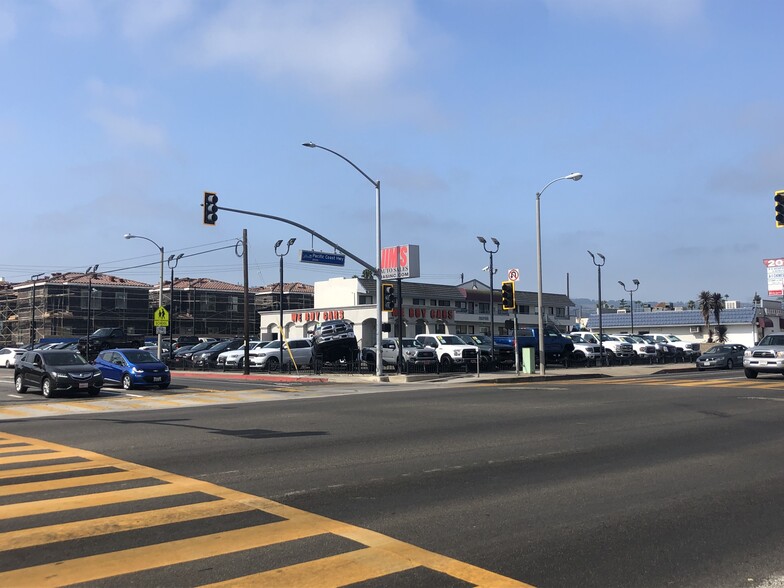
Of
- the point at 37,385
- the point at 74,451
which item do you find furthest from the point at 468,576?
the point at 37,385

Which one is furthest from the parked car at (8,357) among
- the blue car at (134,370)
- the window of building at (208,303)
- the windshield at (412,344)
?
the window of building at (208,303)

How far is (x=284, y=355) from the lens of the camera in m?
39.8

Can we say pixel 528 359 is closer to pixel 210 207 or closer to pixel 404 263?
pixel 404 263

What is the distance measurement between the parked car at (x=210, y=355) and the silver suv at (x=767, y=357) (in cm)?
2893

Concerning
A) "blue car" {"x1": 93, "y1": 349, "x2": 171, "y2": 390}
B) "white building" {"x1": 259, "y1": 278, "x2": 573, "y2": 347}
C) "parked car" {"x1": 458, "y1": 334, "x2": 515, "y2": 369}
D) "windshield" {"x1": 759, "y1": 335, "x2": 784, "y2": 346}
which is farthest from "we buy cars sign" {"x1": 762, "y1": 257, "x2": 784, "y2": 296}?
"white building" {"x1": 259, "y1": 278, "x2": 573, "y2": 347}

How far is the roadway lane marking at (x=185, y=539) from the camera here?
5.29m

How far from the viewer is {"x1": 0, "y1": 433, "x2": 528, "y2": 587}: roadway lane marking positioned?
17.4ft

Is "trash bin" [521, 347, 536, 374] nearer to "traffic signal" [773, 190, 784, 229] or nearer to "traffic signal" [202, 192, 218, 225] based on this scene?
"traffic signal" [773, 190, 784, 229]

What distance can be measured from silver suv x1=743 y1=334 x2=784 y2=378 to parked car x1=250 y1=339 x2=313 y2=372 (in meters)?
21.4

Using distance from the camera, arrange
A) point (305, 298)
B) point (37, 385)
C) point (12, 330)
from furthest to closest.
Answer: point (305, 298) < point (12, 330) < point (37, 385)

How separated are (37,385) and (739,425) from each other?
2089 centimetres

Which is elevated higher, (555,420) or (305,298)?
(305,298)

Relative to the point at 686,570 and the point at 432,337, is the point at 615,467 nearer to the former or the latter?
the point at 686,570

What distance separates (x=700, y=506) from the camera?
A: 294 inches
